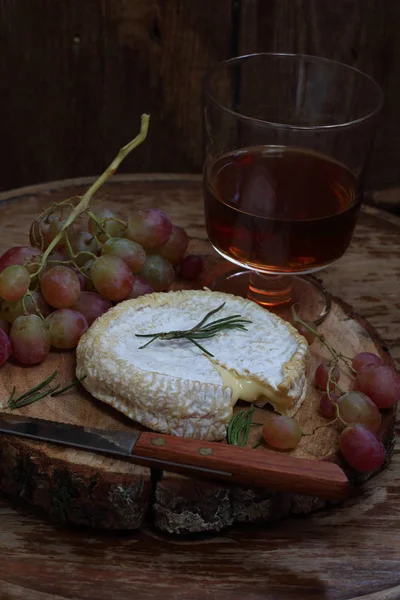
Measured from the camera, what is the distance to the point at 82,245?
1656 mm

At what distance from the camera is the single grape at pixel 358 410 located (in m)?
1.38

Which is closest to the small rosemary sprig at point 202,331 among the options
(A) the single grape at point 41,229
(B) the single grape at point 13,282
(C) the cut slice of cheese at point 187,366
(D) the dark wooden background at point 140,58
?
(C) the cut slice of cheese at point 187,366

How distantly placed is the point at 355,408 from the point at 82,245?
2.03 ft

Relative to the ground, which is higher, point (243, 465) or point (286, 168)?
point (286, 168)

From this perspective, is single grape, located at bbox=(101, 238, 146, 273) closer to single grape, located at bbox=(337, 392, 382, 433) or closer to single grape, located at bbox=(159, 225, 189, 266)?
single grape, located at bbox=(159, 225, 189, 266)

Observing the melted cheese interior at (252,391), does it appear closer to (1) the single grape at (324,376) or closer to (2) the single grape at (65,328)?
(1) the single grape at (324,376)

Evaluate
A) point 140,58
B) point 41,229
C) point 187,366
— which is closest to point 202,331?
point 187,366

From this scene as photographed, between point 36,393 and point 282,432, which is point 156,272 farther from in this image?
point 282,432

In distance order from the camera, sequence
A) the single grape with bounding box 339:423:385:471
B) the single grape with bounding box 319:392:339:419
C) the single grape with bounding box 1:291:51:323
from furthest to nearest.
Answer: the single grape with bounding box 1:291:51:323 < the single grape with bounding box 319:392:339:419 < the single grape with bounding box 339:423:385:471

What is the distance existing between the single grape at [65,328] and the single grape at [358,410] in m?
0.47

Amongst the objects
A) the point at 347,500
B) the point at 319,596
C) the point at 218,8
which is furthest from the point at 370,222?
the point at 319,596

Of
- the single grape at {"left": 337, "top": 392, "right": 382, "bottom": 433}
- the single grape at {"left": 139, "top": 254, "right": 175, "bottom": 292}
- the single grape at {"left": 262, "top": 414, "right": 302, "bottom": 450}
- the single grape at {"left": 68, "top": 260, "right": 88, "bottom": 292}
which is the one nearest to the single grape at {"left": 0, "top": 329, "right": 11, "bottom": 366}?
the single grape at {"left": 68, "top": 260, "right": 88, "bottom": 292}

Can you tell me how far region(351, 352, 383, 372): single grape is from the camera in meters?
1.50

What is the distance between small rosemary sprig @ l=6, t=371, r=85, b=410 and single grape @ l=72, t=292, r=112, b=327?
0.17 m
